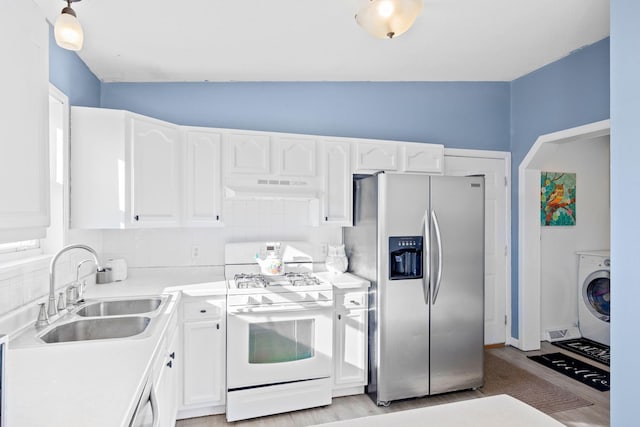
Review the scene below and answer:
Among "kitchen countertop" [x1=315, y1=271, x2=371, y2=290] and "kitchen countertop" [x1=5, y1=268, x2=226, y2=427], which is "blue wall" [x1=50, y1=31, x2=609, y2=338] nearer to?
"kitchen countertop" [x1=315, y1=271, x2=371, y2=290]

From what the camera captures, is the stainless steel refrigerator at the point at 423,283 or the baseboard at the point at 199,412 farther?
the stainless steel refrigerator at the point at 423,283

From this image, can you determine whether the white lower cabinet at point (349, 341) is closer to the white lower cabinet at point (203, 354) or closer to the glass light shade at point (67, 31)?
the white lower cabinet at point (203, 354)

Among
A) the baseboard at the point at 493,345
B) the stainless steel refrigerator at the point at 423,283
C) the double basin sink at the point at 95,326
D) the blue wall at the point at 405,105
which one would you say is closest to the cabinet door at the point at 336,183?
the stainless steel refrigerator at the point at 423,283

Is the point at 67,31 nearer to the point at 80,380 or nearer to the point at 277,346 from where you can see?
the point at 80,380

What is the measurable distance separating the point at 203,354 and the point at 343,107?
7.71ft

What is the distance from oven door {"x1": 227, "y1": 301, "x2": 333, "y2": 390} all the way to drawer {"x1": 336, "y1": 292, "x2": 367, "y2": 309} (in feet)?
0.39

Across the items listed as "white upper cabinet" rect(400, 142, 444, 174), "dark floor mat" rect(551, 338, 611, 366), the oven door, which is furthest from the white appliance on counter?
"dark floor mat" rect(551, 338, 611, 366)

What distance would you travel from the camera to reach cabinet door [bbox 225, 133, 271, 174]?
289 cm

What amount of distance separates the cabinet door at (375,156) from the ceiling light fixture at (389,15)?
1157 mm

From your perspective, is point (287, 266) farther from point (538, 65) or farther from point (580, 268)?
point (580, 268)

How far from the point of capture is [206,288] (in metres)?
2.57

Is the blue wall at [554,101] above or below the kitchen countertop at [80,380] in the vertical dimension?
above

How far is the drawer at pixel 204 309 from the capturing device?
2523 mm

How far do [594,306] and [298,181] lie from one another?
3454 millimetres
